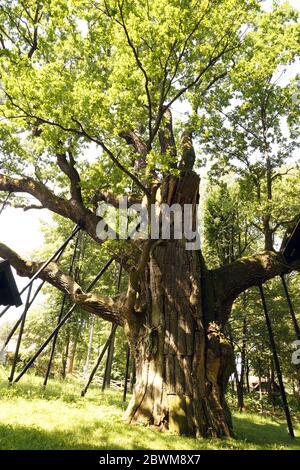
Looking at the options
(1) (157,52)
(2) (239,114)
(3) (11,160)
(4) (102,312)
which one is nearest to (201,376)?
(4) (102,312)

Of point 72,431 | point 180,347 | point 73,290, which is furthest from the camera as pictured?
point 73,290

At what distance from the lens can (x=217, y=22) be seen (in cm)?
824

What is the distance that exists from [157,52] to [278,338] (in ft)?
59.9

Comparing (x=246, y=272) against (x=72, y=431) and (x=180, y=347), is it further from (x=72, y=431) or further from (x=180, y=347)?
(x=72, y=431)

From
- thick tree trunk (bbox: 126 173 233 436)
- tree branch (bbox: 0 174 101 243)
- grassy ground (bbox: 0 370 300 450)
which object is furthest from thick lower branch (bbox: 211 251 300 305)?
tree branch (bbox: 0 174 101 243)

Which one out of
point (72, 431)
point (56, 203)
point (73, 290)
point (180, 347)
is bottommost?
point (72, 431)

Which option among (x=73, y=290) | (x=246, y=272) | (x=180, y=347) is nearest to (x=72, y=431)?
(x=180, y=347)

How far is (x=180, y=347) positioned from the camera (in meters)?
8.45

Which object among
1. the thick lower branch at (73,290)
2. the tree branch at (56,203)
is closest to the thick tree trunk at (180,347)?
the thick lower branch at (73,290)

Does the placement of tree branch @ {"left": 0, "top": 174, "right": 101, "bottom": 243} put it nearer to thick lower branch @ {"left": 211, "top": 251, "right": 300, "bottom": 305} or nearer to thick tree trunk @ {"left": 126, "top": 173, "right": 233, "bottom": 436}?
thick tree trunk @ {"left": 126, "top": 173, "right": 233, "bottom": 436}

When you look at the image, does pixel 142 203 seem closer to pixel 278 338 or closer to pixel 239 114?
pixel 239 114

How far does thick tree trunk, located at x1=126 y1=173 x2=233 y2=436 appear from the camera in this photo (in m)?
7.75

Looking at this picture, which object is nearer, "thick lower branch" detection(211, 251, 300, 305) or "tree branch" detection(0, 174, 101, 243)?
"thick lower branch" detection(211, 251, 300, 305)
